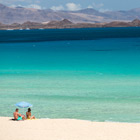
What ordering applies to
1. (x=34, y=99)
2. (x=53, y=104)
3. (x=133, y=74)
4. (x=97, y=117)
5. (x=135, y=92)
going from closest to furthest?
(x=97, y=117) < (x=53, y=104) < (x=34, y=99) < (x=135, y=92) < (x=133, y=74)

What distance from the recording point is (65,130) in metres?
18.8

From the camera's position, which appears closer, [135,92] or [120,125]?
[120,125]

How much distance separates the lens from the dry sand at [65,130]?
57.2 ft

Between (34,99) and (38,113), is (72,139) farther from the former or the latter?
(34,99)

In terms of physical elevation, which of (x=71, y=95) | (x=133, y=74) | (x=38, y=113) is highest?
(x=133, y=74)

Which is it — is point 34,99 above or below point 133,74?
below

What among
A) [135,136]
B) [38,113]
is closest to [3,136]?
[135,136]

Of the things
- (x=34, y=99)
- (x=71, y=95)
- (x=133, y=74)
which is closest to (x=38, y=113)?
(x=34, y=99)

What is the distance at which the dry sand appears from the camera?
57.2 ft

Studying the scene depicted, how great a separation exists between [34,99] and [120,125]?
10004mm

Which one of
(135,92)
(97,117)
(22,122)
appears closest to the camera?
(22,122)

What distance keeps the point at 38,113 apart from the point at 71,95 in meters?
6.17

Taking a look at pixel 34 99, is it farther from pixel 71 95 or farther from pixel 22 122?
pixel 22 122

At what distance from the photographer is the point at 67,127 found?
19500 millimetres
